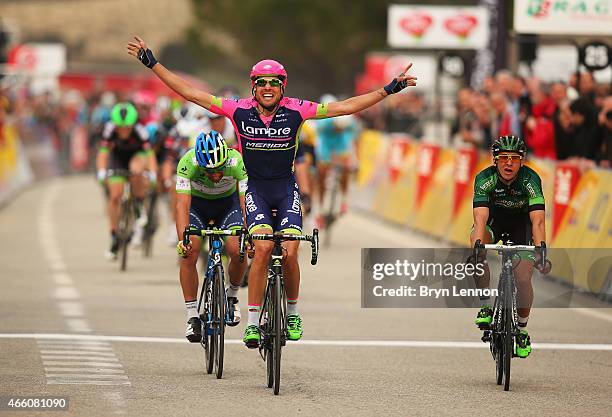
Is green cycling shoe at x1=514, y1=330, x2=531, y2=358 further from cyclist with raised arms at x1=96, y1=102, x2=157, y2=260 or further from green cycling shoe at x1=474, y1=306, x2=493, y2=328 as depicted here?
cyclist with raised arms at x1=96, y1=102, x2=157, y2=260

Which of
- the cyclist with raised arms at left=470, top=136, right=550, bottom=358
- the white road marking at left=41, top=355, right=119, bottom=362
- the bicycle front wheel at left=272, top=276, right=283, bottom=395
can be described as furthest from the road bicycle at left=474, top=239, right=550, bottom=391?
the white road marking at left=41, top=355, right=119, bottom=362

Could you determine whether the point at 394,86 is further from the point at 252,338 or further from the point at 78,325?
the point at 78,325

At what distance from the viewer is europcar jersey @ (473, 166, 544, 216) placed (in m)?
11.6

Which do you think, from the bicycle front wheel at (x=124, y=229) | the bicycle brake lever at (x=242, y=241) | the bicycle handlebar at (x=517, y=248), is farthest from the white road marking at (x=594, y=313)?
the bicycle front wheel at (x=124, y=229)

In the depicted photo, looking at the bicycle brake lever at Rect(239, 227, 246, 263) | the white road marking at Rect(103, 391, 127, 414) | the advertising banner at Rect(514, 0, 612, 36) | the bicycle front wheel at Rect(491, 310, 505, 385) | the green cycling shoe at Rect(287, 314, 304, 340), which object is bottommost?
the white road marking at Rect(103, 391, 127, 414)

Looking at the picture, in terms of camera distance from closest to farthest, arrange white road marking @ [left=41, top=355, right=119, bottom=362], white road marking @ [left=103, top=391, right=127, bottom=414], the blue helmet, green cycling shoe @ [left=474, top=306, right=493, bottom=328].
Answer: white road marking @ [left=103, top=391, right=127, bottom=414]
green cycling shoe @ [left=474, top=306, right=493, bottom=328]
the blue helmet
white road marking @ [left=41, top=355, right=119, bottom=362]

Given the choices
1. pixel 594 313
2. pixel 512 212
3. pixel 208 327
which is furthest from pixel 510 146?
pixel 594 313

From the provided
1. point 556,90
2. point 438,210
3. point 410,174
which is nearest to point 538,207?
point 556,90

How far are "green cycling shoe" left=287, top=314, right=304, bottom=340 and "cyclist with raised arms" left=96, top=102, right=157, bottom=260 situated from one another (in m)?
8.45

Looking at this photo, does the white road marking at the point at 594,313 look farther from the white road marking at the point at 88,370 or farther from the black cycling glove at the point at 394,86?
the white road marking at the point at 88,370

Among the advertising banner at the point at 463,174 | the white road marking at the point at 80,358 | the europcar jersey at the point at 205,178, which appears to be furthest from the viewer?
the advertising banner at the point at 463,174

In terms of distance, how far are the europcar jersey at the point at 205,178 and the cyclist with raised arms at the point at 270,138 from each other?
1.25ft

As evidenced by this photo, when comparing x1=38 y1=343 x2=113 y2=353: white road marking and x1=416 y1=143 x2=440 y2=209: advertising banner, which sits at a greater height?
x1=416 y1=143 x2=440 y2=209: advertising banner

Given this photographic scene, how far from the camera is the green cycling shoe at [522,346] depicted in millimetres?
11273
